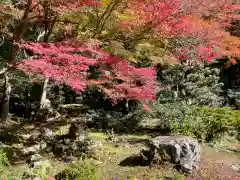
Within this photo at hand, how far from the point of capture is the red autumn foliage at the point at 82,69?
32.2 feet

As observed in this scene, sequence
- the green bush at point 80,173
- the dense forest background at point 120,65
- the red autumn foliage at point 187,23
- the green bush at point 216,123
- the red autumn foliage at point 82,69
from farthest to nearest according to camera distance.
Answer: the green bush at point 216,123 → the red autumn foliage at point 187,23 → the dense forest background at point 120,65 → the red autumn foliage at point 82,69 → the green bush at point 80,173

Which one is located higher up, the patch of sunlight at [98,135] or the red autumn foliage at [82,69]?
the red autumn foliage at [82,69]

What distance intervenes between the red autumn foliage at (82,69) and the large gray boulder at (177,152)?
2899mm

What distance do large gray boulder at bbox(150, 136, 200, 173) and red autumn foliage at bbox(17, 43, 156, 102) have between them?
290 centimetres

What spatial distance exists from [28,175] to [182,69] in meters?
10.6

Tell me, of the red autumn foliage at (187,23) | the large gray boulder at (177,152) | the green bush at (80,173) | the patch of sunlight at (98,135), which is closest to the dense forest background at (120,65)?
the red autumn foliage at (187,23)

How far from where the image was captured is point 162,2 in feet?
38.0

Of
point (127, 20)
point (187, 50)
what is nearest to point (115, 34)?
point (127, 20)

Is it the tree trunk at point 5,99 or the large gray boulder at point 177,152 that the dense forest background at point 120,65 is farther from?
the large gray boulder at point 177,152

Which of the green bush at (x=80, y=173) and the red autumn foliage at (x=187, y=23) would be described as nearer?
the green bush at (x=80, y=173)

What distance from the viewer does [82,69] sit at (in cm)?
1047

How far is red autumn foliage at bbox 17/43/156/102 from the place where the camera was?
9.81 m

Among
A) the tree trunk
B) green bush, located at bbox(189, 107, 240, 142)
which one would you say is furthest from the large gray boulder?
the tree trunk

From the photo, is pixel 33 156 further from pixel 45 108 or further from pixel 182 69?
pixel 182 69
